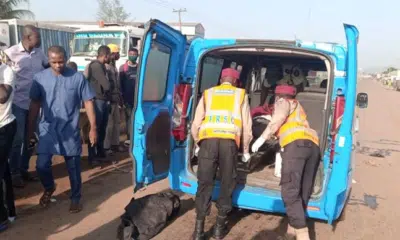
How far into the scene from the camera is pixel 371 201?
586 centimetres

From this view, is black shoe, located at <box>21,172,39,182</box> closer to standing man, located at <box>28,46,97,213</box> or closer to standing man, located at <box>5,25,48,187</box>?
standing man, located at <box>5,25,48,187</box>

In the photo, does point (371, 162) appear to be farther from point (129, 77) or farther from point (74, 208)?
point (74, 208)

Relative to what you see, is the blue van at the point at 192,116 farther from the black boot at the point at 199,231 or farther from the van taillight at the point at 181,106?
the black boot at the point at 199,231

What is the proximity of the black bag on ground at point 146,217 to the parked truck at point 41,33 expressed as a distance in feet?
39.2

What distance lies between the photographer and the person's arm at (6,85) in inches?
155

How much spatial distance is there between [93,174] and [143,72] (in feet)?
9.37

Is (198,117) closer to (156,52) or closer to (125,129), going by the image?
(156,52)

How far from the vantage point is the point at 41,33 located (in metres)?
16.9

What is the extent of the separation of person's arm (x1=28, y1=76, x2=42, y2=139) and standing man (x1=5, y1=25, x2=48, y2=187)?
0.71 meters

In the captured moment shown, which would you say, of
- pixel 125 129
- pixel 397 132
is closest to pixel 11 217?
pixel 125 129

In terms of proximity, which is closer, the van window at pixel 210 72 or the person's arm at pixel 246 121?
the person's arm at pixel 246 121

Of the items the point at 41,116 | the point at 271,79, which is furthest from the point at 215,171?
the point at 271,79

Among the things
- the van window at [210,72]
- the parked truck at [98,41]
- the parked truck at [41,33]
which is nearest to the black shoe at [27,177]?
the van window at [210,72]

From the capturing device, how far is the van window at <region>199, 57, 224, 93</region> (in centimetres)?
551
